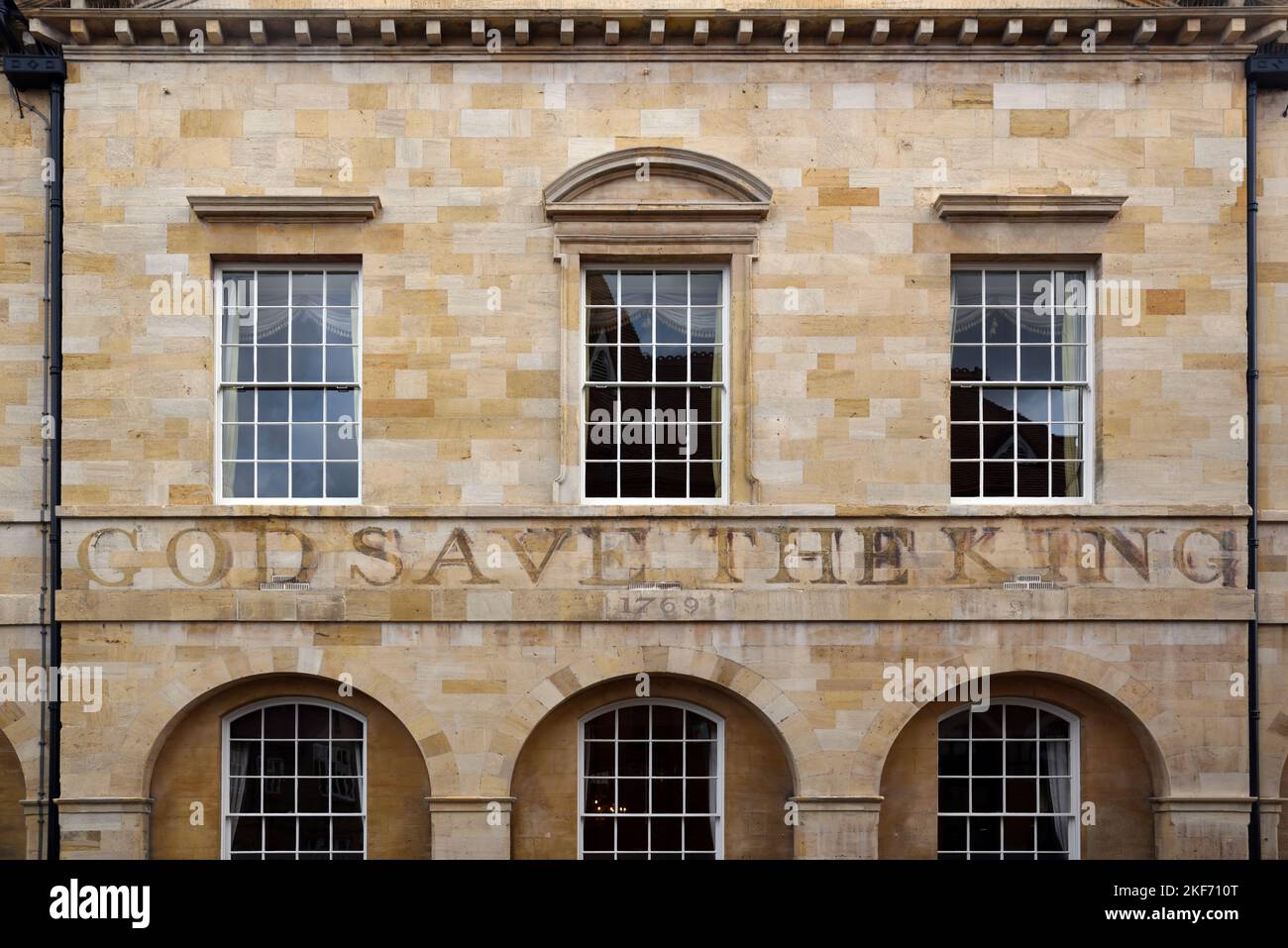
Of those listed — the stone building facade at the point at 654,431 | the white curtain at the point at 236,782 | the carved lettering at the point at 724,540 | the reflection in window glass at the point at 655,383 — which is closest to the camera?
the stone building facade at the point at 654,431

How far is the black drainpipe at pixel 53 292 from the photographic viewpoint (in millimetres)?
13602

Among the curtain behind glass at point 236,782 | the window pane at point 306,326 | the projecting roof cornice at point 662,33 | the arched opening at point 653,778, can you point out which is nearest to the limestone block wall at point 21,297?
the projecting roof cornice at point 662,33

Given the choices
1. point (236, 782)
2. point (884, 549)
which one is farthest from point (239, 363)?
point (884, 549)

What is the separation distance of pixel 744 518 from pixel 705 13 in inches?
197

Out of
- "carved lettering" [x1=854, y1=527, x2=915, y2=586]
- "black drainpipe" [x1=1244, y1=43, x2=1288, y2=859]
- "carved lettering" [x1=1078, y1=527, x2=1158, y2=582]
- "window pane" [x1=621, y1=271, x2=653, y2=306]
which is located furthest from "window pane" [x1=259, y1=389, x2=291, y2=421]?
"black drainpipe" [x1=1244, y1=43, x2=1288, y2=859]

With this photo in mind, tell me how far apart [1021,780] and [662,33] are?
8272mm

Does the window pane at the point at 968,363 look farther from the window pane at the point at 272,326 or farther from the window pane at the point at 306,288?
the window pane at the point at 272,326

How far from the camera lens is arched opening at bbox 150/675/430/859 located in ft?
45.0

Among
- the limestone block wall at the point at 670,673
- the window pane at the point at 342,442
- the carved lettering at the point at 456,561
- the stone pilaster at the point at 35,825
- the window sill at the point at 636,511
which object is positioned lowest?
the stone pilaster at the point at 35,825

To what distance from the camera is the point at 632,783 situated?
13938mm

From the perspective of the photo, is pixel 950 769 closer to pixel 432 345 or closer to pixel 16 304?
pixel 432 345

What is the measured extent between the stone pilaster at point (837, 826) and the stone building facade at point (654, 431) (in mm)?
38

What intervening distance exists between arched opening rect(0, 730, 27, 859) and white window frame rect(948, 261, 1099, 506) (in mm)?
9782
